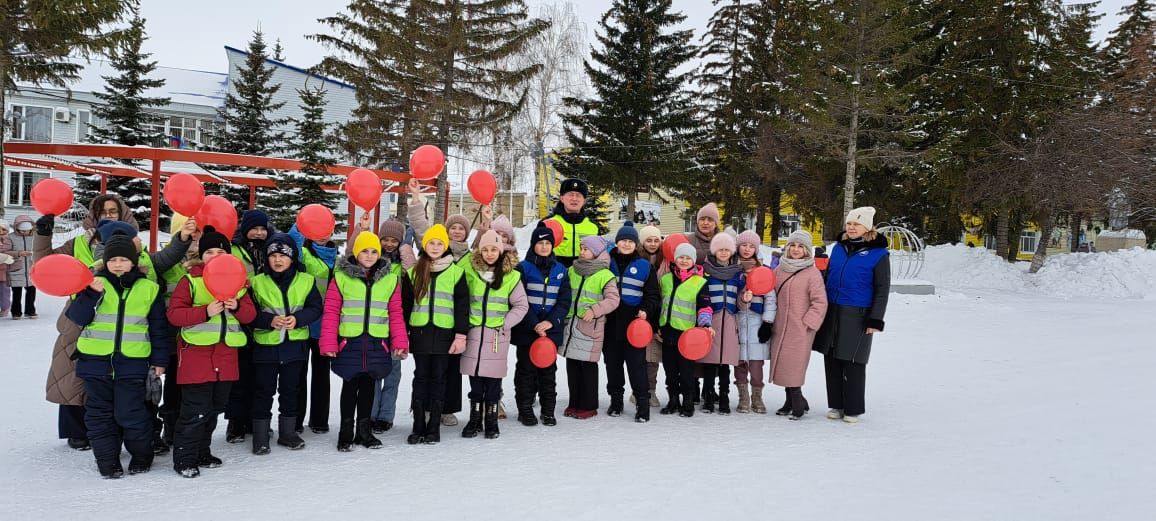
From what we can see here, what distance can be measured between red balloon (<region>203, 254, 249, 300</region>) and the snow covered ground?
1054 millimetres

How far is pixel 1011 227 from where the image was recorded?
87.0ft

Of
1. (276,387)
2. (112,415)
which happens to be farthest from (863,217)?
(112,415)

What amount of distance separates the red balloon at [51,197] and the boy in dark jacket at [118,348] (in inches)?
69.7

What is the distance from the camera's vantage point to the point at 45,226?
198 inches

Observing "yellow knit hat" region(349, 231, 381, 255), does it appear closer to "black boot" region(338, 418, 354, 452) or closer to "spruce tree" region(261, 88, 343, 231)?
"black boot" region(338, 418, 354, 452)

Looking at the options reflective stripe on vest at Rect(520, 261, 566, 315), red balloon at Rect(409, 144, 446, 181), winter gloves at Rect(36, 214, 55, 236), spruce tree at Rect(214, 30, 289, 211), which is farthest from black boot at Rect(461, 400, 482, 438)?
spruce tree at Rect(214, 30, 289, 211)

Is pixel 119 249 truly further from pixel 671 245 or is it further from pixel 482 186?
pixel 671 245

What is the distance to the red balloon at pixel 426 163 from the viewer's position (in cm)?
544

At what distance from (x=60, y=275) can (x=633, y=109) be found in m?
22.9

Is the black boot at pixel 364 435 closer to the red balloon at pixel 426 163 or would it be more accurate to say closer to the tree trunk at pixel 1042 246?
the red balloon at pixel 426 163

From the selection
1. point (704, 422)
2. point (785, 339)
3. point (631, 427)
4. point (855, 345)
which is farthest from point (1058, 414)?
Answer: point (631, 427)

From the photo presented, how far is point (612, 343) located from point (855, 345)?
1911mm

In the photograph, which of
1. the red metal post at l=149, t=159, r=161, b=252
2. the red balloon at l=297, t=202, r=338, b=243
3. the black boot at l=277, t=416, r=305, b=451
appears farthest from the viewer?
the red metal post at l=149, t=159, r=161, b=252

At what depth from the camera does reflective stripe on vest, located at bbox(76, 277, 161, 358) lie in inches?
140
